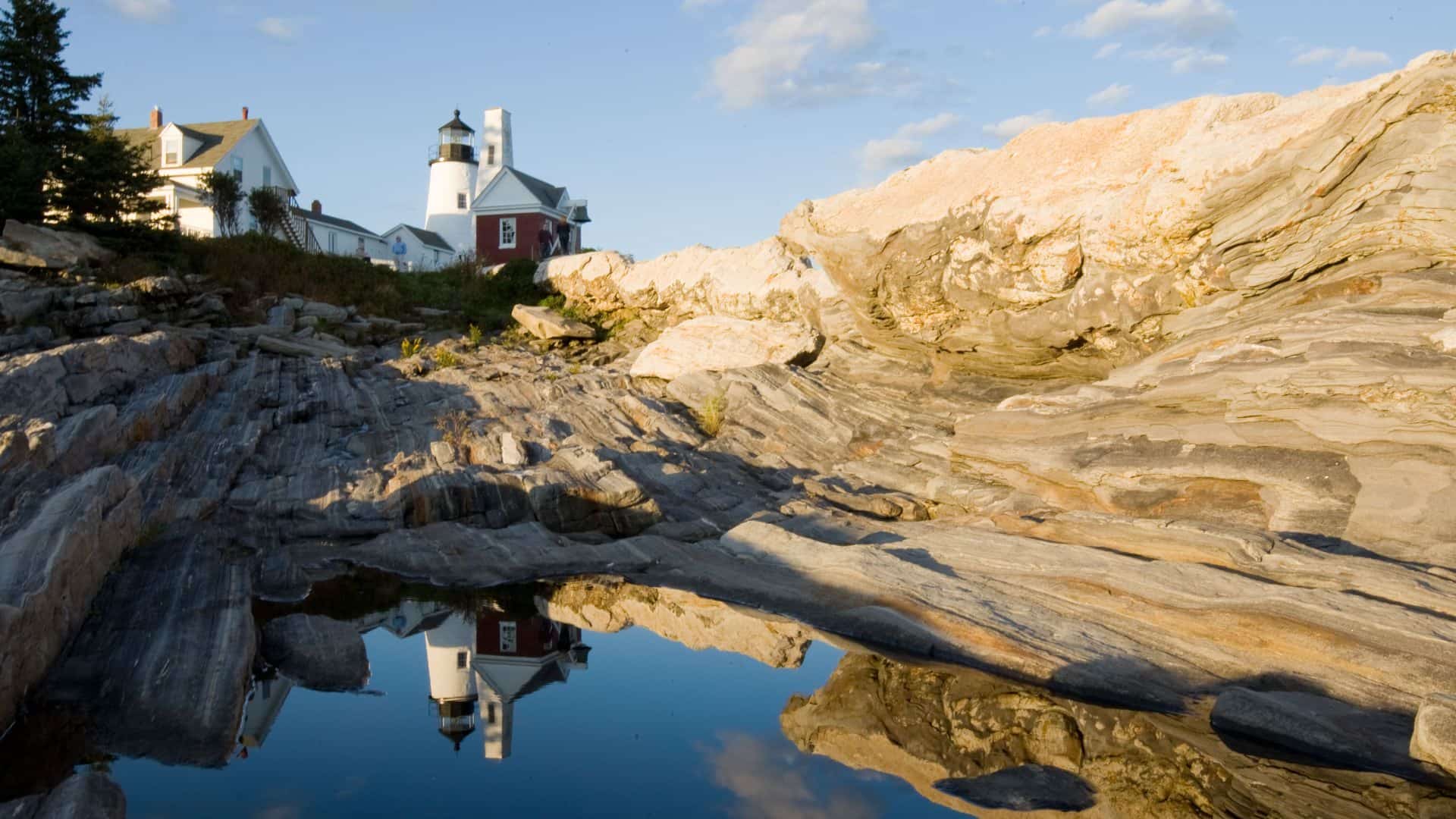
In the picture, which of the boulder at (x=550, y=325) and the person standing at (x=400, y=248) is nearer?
the boulder at (x=550, y=325)

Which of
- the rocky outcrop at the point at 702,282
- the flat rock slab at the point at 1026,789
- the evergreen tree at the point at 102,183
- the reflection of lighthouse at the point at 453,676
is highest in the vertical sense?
the evergreen tree at the point at 102,183

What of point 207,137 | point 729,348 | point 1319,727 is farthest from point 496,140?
point 1319,727

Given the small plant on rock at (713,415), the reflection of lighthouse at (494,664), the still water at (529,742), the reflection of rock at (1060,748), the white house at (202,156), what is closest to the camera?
the reflection of rock at (1060,748)

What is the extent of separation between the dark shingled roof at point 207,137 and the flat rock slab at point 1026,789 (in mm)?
46614

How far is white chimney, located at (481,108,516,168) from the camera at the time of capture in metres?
58.3

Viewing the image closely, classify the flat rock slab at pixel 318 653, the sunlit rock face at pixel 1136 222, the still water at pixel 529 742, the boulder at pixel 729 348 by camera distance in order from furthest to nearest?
the boulder at pixel 729 348 → the sunlit rock face at pixel 1136 222 → the flat rock slab at pixel 318 653 → the still water at pixel 529 742

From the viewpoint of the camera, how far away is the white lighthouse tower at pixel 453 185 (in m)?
58.6

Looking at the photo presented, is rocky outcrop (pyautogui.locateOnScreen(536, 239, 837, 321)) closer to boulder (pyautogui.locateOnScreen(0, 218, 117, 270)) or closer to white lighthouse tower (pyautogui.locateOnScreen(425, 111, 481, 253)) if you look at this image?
A: boulder (pyautogui.locateOnScreen(0, 218, 117, 270))

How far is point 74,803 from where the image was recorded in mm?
6637

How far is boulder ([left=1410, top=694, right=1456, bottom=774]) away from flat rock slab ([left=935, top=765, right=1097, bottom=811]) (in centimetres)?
234

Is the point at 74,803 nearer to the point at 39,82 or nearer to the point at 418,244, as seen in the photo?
the point at 39,82

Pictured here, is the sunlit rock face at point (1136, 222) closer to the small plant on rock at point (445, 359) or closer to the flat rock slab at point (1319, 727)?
the flat rock slab at point (1319, 727)

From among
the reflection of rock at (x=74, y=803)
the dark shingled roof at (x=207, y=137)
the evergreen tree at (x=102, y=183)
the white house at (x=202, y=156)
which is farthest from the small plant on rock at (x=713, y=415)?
the dark shingled roof at (x=207, y=137)

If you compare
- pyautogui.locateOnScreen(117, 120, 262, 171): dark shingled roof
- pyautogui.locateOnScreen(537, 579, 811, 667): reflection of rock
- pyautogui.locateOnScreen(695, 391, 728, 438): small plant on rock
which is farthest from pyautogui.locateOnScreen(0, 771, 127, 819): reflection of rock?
pyautogui.locateOnScreen(117, 120, 262, 171): dark shingled roof
